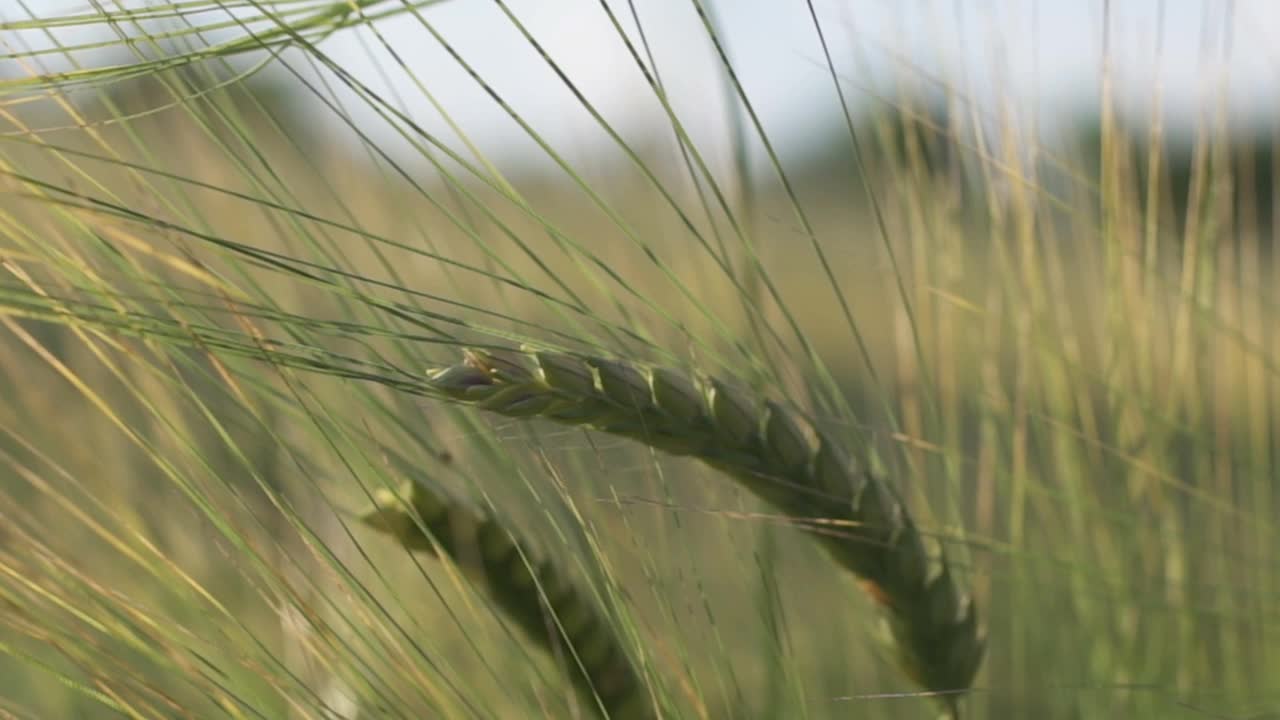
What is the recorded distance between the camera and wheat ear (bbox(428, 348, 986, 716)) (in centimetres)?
28

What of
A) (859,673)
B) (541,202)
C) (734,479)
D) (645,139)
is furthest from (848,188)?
(734,479)

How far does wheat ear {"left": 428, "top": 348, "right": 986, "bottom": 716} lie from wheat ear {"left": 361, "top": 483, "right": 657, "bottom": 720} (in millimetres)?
57

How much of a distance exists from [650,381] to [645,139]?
12.4 inches

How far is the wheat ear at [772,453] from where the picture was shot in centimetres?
28

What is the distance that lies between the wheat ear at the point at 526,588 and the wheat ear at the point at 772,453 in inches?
2.2

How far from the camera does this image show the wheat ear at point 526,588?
0.34 meters

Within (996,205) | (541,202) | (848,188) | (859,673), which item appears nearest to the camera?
(996,205)

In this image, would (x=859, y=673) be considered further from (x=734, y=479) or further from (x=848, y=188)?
(x=848, y=188)

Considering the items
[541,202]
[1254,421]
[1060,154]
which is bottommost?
[1254,421]

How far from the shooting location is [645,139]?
0.61 meters

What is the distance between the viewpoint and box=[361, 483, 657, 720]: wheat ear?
13.3 inches

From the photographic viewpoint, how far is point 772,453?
34 centimetres

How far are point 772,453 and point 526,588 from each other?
0.08 meters

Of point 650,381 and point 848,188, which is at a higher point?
point 848,188
